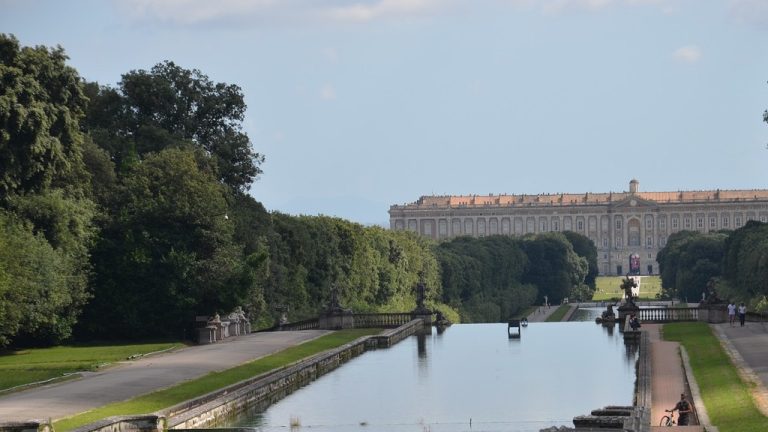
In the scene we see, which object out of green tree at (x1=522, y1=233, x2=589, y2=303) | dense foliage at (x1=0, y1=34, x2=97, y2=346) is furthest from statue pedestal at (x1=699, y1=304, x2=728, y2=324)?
green tree at (x1=522, y1=233, x2=589, y2=303)

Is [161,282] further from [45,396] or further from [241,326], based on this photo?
[45,396]

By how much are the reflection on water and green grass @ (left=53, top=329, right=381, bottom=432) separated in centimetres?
164

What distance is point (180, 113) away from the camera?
7831 cm

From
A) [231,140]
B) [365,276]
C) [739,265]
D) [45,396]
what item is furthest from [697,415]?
[739,265]

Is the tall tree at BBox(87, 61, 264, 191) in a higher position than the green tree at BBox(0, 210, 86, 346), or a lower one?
higher

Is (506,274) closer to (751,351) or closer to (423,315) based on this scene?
(423,315)

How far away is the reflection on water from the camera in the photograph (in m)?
34.3

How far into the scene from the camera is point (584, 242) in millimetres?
199875

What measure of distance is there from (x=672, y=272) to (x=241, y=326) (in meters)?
99.9

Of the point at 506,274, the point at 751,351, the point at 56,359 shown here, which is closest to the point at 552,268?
the point at 506,274

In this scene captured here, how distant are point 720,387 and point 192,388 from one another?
1216cm

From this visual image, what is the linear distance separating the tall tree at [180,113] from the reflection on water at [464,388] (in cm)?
1952

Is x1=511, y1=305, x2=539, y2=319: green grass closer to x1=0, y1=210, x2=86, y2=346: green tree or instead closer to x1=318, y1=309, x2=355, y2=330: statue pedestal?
x1=318, y1=309, x2=355, y2=330: statue pedestal

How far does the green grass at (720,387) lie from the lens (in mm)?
29188
